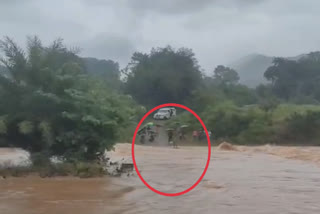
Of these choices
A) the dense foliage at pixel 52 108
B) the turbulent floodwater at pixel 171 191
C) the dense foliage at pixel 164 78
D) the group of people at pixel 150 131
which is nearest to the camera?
the turbulent floodwater at pixel 171 191

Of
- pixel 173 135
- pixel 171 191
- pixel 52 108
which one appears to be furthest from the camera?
pixel 173 135

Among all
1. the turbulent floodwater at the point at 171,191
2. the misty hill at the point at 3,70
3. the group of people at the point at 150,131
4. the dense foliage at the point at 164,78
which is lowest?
the turbulent floodwater at the point at 171,191

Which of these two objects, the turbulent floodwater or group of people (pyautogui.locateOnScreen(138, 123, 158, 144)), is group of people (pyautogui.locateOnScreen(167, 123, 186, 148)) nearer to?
the turbulent floodwater

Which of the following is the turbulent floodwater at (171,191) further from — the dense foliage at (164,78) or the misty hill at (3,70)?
the dense foliage at (164,78)

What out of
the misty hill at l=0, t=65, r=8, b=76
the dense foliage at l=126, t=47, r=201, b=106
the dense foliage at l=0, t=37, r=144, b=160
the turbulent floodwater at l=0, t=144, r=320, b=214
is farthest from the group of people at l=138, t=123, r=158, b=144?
the dense foliage at l=126, t=47, r=201, b=106

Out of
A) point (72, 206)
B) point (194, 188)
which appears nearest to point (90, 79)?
point (194, 188)

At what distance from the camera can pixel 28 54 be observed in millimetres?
13570

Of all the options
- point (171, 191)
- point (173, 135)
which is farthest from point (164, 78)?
point (171, 191)

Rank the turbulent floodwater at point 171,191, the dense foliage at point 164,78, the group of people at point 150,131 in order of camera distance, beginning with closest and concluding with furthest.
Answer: the turbulent floodwater at point 171,191 < the group of people at point 150,131 < the dense foliage at point 164,78

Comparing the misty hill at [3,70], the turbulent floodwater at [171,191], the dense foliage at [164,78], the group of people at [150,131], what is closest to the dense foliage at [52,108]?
the misty hill at [3,70]

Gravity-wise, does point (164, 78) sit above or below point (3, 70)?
above

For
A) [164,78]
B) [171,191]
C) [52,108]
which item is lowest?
[171,191]

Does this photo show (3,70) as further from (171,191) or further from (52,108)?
(171,191)

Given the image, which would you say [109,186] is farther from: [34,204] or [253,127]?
[253,127]
